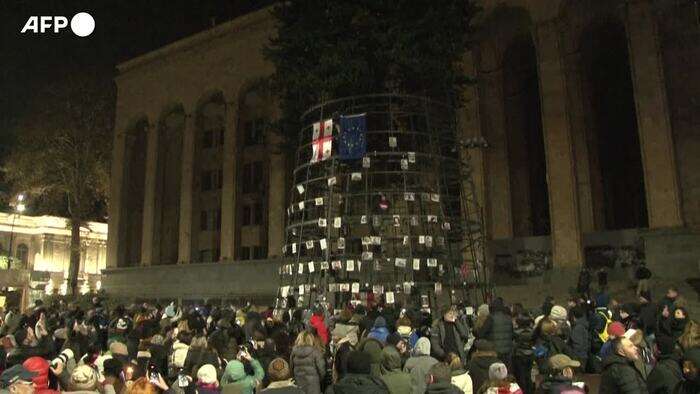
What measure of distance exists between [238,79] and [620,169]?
22474 mm

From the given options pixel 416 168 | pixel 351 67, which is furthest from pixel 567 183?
pixel 351 67

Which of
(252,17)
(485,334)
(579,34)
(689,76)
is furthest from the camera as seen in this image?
(252,17)

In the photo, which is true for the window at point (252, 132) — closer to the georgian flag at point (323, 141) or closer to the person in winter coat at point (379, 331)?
the georgian flag at point (323, 141)

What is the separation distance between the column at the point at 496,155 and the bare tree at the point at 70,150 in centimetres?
2858

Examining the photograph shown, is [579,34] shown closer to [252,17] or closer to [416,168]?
[416,168]

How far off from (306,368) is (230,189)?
100 ft

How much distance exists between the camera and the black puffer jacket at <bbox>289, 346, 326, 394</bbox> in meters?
8.37

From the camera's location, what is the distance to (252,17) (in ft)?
124

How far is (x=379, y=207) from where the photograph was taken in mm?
22203

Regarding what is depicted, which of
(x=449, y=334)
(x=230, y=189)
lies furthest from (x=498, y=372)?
(x=230, y=189)

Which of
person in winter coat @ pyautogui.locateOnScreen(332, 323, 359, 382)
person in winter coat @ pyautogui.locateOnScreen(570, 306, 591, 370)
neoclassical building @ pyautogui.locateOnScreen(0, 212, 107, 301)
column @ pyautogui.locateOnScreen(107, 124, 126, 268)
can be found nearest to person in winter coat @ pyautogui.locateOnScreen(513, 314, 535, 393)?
person in winter coat @ pyautogui.locateOnScreen(570, 306, 591, 370)

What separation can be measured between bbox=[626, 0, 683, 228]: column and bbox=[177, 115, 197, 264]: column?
88.0ft

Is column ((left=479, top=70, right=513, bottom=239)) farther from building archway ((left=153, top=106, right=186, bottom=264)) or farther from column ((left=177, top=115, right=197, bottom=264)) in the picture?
building archway ((left=153, top=106, right=186, bottom=264))

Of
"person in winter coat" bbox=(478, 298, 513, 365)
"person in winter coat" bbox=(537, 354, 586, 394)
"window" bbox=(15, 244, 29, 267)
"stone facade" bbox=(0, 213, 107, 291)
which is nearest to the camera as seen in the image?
"person in winter coat" bbox=(537, 354, 586, 394)
